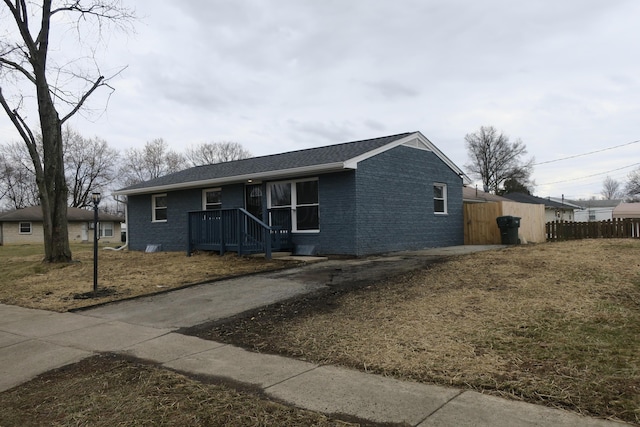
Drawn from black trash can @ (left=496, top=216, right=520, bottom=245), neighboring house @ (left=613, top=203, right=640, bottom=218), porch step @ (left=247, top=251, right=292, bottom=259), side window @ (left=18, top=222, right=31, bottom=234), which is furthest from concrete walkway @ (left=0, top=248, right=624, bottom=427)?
side window @ (left=18, top=222, right=31, bottom=234)

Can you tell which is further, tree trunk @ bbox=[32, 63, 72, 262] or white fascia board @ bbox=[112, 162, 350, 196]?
tree trunk @ bbox=[32, 63, 72, 262]

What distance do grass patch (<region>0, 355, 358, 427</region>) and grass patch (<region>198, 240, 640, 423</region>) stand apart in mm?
1136

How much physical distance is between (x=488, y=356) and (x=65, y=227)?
13.7 m

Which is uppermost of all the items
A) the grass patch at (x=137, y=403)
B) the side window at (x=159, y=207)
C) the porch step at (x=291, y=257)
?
the side window at (x=159, y=207)

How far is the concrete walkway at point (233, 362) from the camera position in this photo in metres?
3.25

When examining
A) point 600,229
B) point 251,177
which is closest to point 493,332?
point 251,177

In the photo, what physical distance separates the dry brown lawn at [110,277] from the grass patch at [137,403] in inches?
166

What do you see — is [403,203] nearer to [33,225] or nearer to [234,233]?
[234,233]

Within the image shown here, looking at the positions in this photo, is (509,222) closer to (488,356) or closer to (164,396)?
(488,356)

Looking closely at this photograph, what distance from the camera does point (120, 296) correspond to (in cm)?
874

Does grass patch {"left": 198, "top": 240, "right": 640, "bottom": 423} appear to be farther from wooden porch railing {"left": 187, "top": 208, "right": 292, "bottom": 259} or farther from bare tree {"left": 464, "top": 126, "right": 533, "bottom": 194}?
bare tree {"left": 464, "top": 126, "right": 533, "bottom": 194}

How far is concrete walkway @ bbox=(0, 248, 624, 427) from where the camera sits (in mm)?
3252

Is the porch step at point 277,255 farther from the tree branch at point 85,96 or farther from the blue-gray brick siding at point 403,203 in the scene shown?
the tree branch at point 85,96

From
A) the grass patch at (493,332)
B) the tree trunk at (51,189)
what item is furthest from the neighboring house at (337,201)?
the grass patch at (493,332)
